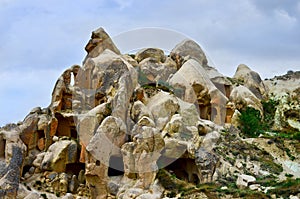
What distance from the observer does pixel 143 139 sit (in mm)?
28828

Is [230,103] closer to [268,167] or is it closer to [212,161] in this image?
[268,167]

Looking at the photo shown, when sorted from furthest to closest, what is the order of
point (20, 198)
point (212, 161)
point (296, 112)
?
point (296, 112)
point (212, 161)
point (20, 198)

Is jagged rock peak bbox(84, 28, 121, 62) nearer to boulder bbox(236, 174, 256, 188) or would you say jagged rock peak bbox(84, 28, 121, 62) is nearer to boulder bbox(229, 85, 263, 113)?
boulder bbox(229, 85, 263, 113)

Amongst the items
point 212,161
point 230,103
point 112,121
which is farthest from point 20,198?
point 230,103

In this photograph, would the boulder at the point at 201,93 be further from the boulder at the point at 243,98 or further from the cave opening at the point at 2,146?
the cave opening at the point at 2,146

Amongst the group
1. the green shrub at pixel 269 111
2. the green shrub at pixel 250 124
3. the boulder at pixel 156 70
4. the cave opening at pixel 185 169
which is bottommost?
the cave opening at pixel 185 169

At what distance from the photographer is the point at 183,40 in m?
48.2

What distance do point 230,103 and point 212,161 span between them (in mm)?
12415

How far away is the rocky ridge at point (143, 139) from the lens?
2828 cm

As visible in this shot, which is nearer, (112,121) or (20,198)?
(20,198)

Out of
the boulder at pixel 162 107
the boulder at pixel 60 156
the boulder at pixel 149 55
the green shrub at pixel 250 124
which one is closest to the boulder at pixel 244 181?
the boulder at pixel 162 107

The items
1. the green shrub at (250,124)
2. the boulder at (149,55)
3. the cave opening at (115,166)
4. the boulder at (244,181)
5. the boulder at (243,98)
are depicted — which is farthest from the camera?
the boulder at (149,55)

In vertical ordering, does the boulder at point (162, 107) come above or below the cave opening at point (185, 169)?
above

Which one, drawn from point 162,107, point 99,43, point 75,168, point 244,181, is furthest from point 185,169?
point 99,43
